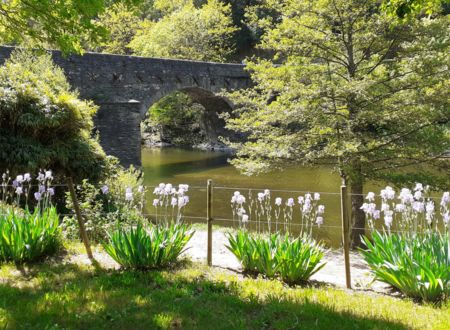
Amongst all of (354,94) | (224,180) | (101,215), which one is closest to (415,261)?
(354,94)

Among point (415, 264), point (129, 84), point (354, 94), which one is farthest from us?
point (129, 84)

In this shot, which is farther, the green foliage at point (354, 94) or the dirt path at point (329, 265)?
the green foliage at point (354, 94)

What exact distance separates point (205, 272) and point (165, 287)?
74 cm

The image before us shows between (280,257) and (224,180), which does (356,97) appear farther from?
(224,180)

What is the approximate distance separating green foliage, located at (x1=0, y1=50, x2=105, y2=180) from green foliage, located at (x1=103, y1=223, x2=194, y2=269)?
4163 mm

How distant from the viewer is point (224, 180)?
16.8 meters

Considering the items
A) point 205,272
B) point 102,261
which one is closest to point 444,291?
point 205,272

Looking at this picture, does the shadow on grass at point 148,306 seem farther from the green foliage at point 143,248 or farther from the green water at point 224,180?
the green water at point 224,180

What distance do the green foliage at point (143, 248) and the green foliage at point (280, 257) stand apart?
710 millimetres

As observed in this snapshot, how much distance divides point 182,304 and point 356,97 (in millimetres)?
4609

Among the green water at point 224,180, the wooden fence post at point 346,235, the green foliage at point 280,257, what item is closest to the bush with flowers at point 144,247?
the green foliage at point 280,257

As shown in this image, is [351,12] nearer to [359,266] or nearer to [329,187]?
[359,266]

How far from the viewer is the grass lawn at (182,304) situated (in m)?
3.53

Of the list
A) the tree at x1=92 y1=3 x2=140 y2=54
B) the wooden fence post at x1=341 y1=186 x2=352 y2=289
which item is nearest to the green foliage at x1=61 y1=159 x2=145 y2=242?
the wooden fence post at x1=341 y1=186 x2=352 y2=289
